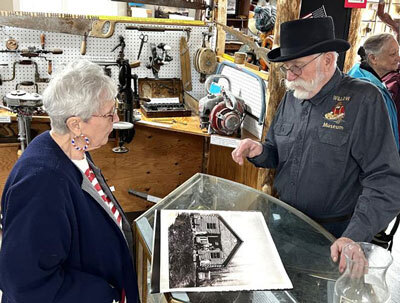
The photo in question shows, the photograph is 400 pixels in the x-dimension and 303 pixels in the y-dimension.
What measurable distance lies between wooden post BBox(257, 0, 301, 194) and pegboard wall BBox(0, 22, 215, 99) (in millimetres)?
1179

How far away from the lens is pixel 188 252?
58.4 inches

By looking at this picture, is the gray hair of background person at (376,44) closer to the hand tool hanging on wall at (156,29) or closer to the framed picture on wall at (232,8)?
the hand tool hanging on wall at (156,29)

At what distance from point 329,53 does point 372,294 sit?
112 centimetres

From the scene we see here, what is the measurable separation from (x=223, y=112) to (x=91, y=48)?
1.34 metres

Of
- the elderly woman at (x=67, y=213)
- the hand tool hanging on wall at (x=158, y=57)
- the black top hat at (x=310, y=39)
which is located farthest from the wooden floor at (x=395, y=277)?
the hand tool hanging on wall at (x=158, y=57)

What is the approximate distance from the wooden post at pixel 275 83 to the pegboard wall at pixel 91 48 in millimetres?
1179

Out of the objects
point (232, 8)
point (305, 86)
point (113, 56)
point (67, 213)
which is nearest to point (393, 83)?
point (305, 86)

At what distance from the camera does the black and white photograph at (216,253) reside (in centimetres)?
134

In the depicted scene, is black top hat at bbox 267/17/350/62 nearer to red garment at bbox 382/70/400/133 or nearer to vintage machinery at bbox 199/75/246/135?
vintage machinery at bbox 199/75/246/135

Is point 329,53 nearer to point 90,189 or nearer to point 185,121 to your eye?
point 90,189

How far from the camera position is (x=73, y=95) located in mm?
1445

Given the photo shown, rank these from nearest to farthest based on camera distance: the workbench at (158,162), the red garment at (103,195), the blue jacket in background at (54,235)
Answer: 1. the blue jacket in background at (54,235)
2. the red garment at (103,195)
3. the workbench at (158,162)

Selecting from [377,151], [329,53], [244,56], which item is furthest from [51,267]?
[244,56]

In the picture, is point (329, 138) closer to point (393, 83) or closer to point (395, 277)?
point (393, 83)
